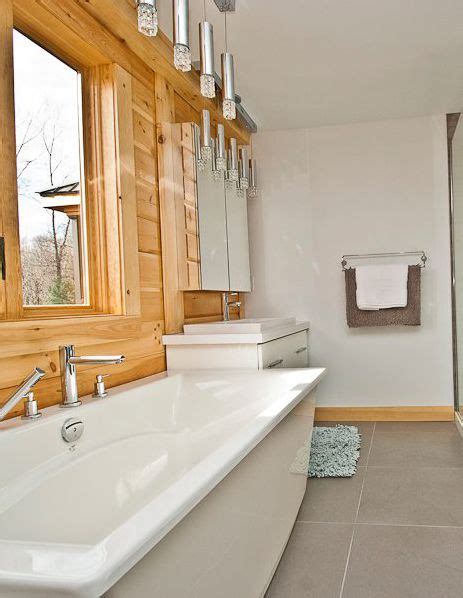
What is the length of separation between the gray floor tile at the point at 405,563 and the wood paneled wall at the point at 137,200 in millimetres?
1175

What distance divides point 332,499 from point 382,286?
1.86m

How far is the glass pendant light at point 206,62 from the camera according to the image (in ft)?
7.10

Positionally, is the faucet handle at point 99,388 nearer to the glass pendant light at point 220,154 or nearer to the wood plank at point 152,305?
the wood plank at point 152,305

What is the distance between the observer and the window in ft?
7.43

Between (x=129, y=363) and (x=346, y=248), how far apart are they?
89.4 inches

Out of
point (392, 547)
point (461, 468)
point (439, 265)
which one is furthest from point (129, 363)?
point (439, 265)

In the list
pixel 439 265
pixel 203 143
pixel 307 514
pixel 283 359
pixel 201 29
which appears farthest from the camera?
pixel 439 265

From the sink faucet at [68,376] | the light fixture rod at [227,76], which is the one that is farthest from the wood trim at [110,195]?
the sink faucet at [68,376]

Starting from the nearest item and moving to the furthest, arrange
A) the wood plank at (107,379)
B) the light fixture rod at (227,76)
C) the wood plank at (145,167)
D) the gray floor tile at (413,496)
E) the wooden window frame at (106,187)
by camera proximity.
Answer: the wood plank at (107,379)
the light fixture rod at (227,76)
the gray floor tile at (413,496)
the wooden window frame at (106,187)
the wood plank at (145,167)

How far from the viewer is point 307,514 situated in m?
2.74

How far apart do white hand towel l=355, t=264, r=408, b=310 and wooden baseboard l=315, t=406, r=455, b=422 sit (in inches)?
29.4

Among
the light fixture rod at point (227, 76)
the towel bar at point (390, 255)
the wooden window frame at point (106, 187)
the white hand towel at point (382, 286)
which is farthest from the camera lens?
the towel bar at point (390, 255)

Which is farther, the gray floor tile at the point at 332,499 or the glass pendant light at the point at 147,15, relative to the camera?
the gray floor tile at the point at 332,499

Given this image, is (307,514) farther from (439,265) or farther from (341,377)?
(439,265)
